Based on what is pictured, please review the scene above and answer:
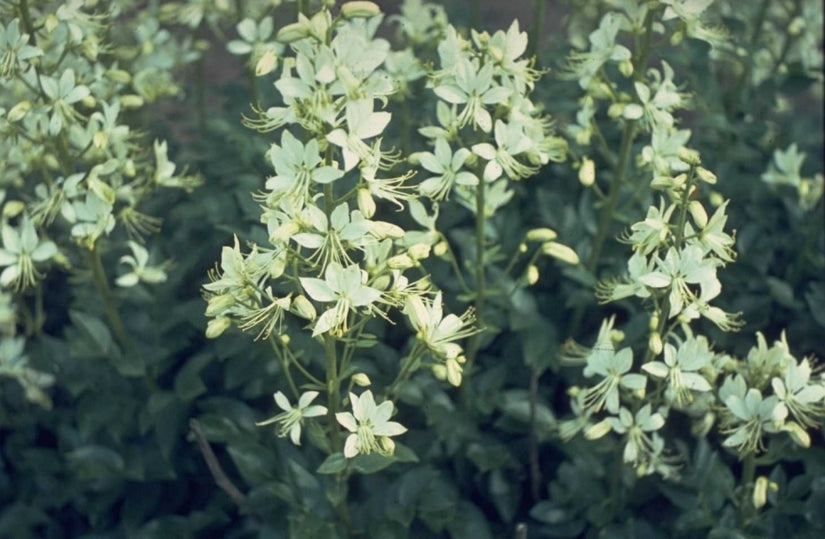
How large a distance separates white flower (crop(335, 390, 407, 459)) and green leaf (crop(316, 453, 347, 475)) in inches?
5.4

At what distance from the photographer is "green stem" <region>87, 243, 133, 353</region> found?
248 centimetres

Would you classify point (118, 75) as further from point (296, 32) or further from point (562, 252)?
point (562, 252)

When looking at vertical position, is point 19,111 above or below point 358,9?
below

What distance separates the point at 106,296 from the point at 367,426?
942 mm

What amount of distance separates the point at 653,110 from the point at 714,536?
95 centimetres

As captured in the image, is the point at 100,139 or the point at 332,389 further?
the point at 100,139

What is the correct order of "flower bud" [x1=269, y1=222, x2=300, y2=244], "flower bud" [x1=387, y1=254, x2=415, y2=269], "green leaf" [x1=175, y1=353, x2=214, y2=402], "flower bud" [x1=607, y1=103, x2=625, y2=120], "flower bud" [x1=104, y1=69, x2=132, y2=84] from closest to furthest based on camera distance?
"flower bud" [x1=269, y1=222, x2=300, y2=244]
"flower bud" [x1=387, y1=254, x2=415, y2=269]
"flower bud" [x1=607, y1=103, x2=625, y2=120]
"flower bud" [x1=104, y1=69, x2=132, y2=84]
"green leaf" [x1=175, y1=353, x2=214, y2=402]

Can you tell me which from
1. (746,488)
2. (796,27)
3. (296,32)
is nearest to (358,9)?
(296,32)

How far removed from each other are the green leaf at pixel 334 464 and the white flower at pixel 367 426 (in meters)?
0.14

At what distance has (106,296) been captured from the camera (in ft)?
8.39

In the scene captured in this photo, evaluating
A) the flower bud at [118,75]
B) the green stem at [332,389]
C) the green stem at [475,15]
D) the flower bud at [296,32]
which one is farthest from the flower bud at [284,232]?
the green stem at [475,15]

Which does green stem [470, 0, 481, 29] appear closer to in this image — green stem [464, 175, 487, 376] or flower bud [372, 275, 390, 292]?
green stem [464, 175, 487, 376]

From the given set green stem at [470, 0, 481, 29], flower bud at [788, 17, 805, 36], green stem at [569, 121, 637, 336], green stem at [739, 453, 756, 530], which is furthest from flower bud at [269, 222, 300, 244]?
flower bud at [788, 17, 805, 36]

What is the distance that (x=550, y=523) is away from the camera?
99.7 inches
